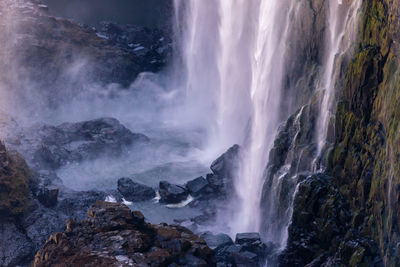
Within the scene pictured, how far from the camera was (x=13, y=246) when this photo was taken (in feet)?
67.8

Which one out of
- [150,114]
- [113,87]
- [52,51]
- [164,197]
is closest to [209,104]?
[150,114]

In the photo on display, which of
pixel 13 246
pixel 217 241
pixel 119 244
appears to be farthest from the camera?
pixel 217 241

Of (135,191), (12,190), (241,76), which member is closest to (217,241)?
(135,191)

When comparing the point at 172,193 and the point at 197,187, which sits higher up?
the point at 197,187

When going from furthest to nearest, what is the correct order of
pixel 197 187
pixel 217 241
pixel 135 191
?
pixel 135 191 < pixel 197 187 < pixel 217 241

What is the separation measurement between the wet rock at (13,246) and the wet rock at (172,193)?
30.4 ft

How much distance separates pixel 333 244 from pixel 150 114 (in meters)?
35.6

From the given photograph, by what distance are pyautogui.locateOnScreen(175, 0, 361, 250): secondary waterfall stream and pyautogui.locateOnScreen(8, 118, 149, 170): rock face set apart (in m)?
8.24

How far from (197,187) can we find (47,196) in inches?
370

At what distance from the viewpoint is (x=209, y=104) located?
162 feet

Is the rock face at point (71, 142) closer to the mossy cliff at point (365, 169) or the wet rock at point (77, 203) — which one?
the wet rock at point (77, 203)

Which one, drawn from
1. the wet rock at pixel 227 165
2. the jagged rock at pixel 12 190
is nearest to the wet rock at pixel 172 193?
the wet rock at pixel 227 165

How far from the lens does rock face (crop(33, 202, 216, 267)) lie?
15039 millimetres

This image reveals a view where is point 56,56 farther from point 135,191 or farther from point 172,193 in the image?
point 172,193
